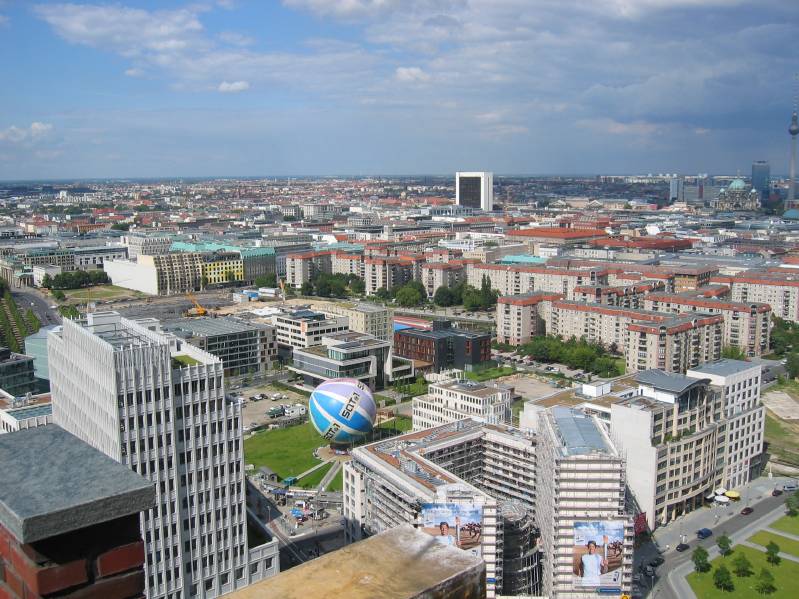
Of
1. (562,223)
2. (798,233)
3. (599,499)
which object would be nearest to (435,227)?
(562,223)

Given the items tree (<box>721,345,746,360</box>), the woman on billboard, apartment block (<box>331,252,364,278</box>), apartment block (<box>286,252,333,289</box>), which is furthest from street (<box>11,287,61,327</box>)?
the woman on billboard

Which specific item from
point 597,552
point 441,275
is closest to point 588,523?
point 597,552

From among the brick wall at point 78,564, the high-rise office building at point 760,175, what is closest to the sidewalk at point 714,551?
the brick wall at point 78,564

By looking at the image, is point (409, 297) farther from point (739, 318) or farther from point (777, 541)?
point (777, 541)

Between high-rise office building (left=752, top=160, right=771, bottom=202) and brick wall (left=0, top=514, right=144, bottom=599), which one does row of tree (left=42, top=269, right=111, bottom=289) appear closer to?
brick wall (left=0, top=514, right=144, bottom=599)

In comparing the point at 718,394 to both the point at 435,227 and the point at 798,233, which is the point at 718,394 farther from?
the point at 435,227

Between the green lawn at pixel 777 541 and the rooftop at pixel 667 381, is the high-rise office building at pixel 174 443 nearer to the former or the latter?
the rooftop at pixel 667 381
